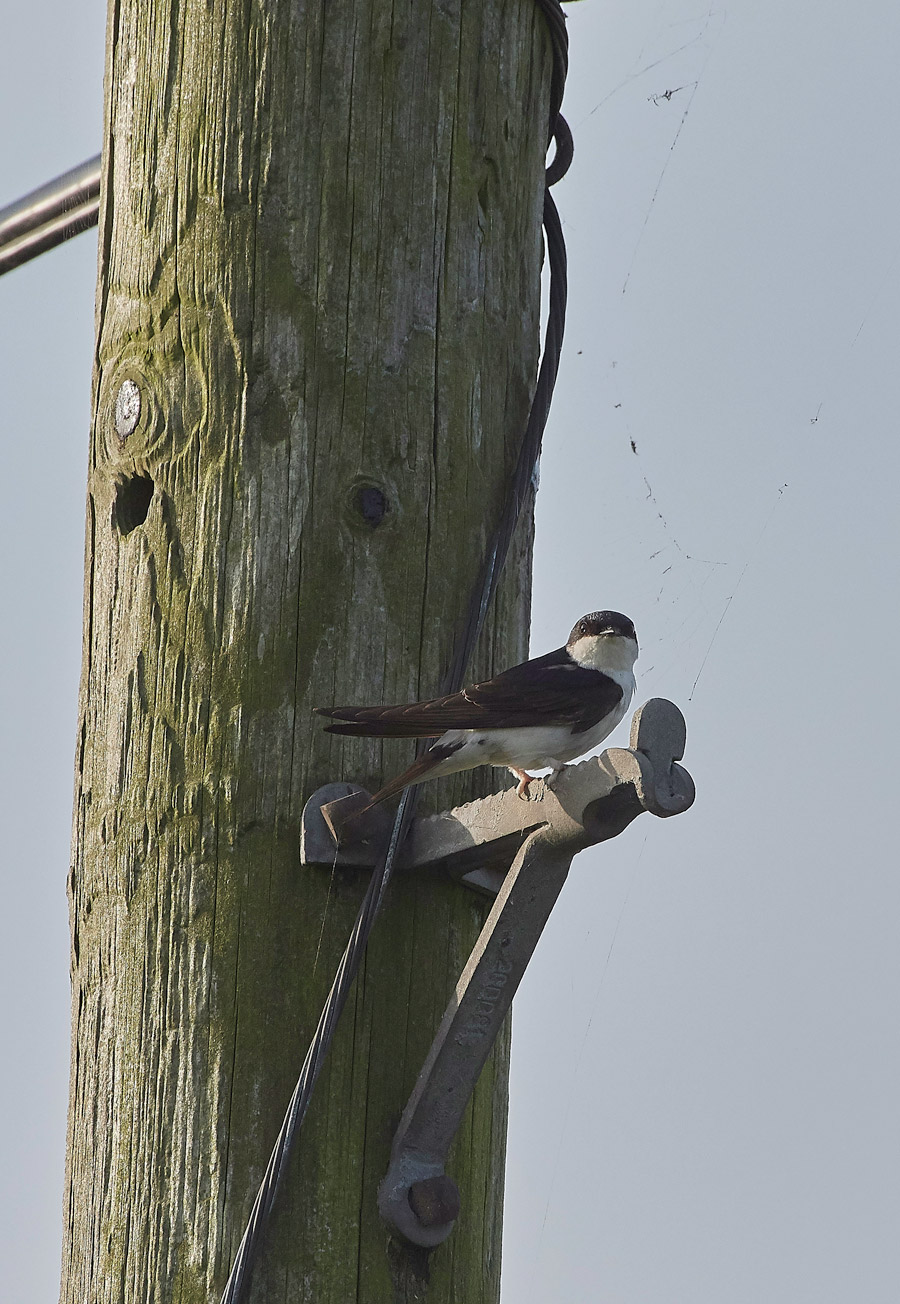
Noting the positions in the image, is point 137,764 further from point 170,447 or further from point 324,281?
point 324,281

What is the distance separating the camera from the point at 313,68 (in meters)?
2.61

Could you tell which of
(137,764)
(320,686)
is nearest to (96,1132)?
(137,764)

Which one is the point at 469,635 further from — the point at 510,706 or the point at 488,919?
the point at 488,919

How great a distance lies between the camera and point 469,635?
254 centimetres

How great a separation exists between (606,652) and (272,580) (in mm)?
1105

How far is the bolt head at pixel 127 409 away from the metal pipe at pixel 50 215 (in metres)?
1.30

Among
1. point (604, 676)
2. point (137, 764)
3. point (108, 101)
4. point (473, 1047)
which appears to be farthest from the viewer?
point (604, 676)

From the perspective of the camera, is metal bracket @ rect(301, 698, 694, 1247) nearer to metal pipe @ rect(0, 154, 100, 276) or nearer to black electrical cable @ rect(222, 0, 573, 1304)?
black electrical cable @ rect(222, 0, 573, 1304)

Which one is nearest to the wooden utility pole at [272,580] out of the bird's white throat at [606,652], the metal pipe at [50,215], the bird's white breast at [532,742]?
the bird's white breast at [532,742]

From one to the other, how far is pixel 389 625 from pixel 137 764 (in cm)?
46

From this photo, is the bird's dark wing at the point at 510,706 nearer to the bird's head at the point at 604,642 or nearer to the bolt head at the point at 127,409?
the bird's head at the point at 604,642

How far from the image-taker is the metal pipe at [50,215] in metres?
3.83

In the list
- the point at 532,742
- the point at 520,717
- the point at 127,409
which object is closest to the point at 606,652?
the point at 532,742

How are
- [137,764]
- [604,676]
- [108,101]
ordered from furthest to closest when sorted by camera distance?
[604,676] < [108,101] < [137,764]
